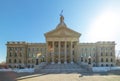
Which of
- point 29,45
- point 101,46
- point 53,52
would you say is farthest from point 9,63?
point 101,46

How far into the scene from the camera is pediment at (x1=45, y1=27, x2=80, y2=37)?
268 ft

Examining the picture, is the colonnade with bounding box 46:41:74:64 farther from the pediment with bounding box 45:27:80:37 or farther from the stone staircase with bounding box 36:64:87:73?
the stone staircase with bounding box 36:64:87:73

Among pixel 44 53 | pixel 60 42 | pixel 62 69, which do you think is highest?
pixel 60 42

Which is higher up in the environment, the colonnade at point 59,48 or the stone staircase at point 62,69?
the colonnade at point 59,48

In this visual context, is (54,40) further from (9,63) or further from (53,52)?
(9,63)

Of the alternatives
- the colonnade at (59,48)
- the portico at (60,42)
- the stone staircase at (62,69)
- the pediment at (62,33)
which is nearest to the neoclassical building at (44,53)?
the colonnade at (59,48)

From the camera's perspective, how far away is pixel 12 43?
95.3 meters

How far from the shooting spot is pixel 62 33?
81.7 m

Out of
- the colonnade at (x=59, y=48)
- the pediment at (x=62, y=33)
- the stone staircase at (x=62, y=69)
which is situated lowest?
the stone staircase at (x=62, y=69)

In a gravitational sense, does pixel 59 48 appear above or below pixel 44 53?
above

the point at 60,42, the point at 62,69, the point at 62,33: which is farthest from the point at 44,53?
the point at 62,69

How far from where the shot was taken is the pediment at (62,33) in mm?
81688

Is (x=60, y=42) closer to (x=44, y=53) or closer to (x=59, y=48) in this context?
(x=59, y=48)

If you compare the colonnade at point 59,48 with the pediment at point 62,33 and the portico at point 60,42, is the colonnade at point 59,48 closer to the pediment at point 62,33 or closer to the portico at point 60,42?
the portico at point 60,42
